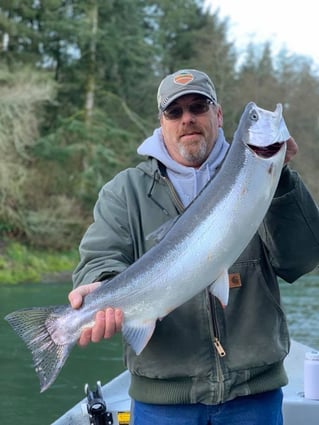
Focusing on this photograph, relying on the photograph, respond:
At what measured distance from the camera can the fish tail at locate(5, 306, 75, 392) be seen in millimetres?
3109

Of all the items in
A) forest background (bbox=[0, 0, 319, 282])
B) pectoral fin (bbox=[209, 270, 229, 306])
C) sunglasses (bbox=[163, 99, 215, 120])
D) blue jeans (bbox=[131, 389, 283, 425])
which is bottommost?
blue jeans (bbox=[131, 389, 283, 425])

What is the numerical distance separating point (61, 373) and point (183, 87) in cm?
786

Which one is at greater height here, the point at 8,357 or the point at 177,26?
the point at 177,26

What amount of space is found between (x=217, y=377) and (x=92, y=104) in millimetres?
29520

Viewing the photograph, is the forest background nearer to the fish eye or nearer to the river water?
the river water

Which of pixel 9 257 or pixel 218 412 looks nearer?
pixel 218 412

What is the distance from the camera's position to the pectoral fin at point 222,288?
2.97 metres

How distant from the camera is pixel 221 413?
10.3 feet

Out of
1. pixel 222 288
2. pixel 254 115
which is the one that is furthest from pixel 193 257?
pixel 254 115

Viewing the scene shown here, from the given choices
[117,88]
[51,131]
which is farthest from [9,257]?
[117,88]

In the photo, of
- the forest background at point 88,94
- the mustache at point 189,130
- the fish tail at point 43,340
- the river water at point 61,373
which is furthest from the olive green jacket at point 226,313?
the forest background at point 88,94

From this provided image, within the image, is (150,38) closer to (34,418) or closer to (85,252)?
(34,418)

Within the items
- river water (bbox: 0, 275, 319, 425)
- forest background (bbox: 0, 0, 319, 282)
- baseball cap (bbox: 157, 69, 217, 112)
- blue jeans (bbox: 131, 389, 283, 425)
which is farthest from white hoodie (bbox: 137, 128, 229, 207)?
forest background (bbox: 0, 0, 319, 282)

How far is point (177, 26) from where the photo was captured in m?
39.1
